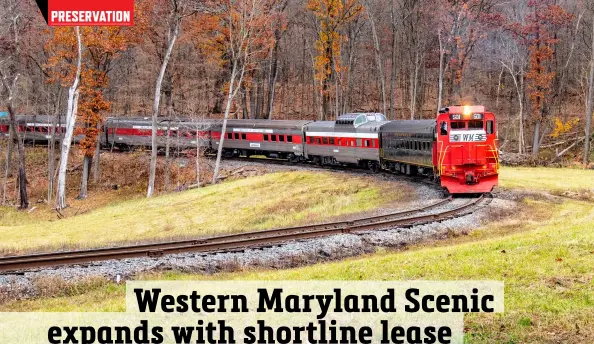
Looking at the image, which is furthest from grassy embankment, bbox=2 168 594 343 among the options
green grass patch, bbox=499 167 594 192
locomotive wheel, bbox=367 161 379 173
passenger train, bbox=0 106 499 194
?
locomotive wheel, bbox=367 161 379 173

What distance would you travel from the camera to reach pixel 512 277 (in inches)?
504

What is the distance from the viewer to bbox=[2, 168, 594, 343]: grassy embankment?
974cm

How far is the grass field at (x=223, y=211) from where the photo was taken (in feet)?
90.1

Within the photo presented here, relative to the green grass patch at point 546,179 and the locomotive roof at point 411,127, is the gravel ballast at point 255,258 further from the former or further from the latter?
the green grass patch at point 546,179

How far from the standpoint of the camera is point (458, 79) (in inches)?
2185

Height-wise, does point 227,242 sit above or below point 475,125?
below

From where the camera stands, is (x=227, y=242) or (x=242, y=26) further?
(x=242, y=26)

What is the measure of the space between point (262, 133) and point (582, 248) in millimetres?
37312

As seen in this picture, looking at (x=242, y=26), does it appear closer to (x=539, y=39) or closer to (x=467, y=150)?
(x=467, y=150)

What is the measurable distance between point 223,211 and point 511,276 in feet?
71.3

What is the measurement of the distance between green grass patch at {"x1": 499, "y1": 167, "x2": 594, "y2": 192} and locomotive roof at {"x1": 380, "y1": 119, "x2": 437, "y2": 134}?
15.5 ft

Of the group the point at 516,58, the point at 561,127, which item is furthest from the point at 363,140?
the point at 561,127

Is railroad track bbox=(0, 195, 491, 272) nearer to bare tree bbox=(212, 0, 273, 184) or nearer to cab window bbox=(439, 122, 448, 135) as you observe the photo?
cab window bbox=(439, 122, 448, 135)

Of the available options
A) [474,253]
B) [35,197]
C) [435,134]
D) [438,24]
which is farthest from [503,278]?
[35,197]
